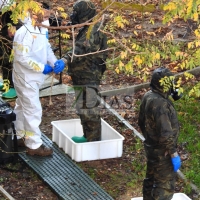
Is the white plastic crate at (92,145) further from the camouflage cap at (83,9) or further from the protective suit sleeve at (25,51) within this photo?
the camouflage cap at (83,9)

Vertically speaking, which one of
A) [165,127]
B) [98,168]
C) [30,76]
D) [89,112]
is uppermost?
[30,76]

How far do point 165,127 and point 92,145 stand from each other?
7.50 ft

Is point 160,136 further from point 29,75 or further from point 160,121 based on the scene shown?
point 29,75

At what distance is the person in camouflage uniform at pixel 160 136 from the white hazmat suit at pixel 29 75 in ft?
5.77

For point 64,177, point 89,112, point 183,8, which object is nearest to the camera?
point 183,8

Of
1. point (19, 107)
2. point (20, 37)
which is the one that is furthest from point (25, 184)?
point (20, 37)

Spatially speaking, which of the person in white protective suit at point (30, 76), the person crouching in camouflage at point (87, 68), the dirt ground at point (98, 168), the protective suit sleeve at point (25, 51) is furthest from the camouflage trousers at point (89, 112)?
the protective suit sleeve at point (25, 51)

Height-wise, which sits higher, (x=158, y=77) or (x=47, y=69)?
(x=158, y=77)

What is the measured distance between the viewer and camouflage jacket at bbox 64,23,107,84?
926cm

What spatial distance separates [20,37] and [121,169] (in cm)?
258

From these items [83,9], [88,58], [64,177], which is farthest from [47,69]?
[64,177]

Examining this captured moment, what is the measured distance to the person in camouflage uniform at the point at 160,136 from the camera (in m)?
7.75

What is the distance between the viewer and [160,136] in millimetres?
7754

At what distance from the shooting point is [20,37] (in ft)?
29.0
